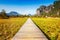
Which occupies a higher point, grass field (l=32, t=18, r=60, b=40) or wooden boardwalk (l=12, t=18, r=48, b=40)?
wooden boardwalk (l=12, t=18, r=48, b=40)

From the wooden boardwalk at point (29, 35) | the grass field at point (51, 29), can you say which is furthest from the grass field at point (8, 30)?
the grass field at point (51, 29)

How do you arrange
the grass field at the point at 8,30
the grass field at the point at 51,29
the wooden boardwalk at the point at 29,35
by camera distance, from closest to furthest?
the grass field at the point at 51,29 → the wooden boardwalk at the point at 29,35 → the grass field at the point at 8,30

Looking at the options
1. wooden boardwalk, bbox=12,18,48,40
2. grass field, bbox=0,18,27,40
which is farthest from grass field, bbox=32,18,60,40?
grass field, bbox=0,18,27,40

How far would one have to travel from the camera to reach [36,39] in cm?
873

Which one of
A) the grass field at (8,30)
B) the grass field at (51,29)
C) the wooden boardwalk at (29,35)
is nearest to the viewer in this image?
the grass field at (51,29)

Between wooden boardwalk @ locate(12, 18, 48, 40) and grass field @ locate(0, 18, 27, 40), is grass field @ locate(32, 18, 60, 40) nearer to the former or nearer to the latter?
wooden boardwalk @ locate(12, 18, 48, 40)

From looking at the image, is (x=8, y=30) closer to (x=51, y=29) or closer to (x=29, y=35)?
(x=51, y=29)

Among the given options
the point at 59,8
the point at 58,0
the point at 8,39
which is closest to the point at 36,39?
the point at 8,39

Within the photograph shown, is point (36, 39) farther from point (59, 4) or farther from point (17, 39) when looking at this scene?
point (59, 4)

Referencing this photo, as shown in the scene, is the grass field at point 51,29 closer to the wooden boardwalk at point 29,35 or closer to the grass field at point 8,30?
the wooden boardwalk at point 29,35

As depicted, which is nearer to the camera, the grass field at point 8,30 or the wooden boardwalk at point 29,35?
the wooden boardwalk at point 29,35

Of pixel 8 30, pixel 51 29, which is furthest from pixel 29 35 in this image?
pixel 51 29

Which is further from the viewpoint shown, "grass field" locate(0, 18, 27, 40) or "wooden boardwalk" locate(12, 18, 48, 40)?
"grass field" locate(0, 18, 27, 40)

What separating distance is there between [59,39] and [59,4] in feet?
154
